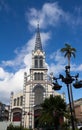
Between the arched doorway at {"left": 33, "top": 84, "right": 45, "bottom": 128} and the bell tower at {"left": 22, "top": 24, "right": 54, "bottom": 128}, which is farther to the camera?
the arched doorway at {"left": 33, "top": 84, "right": 45, "bottom": 128}

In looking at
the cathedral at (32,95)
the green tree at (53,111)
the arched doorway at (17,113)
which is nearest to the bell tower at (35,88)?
the cathedral at (32,95)

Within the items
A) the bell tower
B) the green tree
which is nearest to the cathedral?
the bell tower

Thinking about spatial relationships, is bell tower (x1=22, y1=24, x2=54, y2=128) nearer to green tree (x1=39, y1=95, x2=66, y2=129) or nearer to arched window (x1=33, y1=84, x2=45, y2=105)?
arched window (x1=33, y1=84, x2=45, y2=105)

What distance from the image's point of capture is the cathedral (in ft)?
233

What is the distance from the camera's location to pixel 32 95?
72562 mm

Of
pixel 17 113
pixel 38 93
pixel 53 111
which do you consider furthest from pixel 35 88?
pixel 53 111

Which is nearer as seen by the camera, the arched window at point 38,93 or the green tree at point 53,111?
the green tree at point 53,111

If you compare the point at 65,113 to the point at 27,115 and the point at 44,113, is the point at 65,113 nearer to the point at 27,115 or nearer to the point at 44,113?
the point at 44,113

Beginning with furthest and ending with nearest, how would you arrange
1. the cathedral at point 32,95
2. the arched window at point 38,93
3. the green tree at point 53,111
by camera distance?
the arched window at point 38,93 → the cathedral at point 32,95 → the green tree at point 53,111

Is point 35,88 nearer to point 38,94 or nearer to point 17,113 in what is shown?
point 38,94

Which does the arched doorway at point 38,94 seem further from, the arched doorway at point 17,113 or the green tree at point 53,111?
the green tree at point 53,111

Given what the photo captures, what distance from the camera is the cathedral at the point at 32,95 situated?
7106cm

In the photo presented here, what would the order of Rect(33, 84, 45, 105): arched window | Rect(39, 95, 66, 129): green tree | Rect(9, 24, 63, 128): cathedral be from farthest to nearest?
Rect(33, 84, 45, 105): arched window
Rect(9, 24, 63, 128): cathedral
Rect(39, 95, 66, 129): green tree

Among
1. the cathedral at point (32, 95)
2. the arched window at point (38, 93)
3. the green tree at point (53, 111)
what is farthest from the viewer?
the arched window at point (38, 93)
